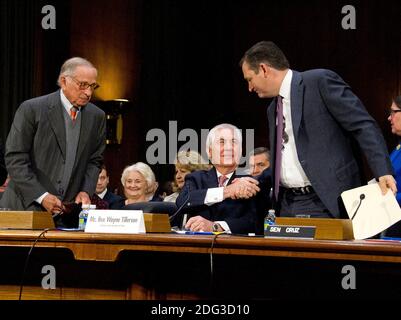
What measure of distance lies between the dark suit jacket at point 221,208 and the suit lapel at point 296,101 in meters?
0.74

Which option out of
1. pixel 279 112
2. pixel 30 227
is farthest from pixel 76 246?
pixel 279 112

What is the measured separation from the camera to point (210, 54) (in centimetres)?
935

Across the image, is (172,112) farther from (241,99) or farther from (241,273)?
(241,273)

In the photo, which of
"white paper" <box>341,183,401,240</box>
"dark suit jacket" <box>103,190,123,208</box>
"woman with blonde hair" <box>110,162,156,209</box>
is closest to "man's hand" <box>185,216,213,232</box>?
"white paper" <box>341,183,401,240</box>

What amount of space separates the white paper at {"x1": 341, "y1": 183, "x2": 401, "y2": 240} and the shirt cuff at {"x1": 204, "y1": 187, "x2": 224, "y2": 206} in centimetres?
103

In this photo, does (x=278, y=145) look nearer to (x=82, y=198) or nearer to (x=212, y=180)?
(x=212, y=180)

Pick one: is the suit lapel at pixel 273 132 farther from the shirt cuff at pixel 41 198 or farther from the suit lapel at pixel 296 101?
the shirt cuff at pixel 41 198

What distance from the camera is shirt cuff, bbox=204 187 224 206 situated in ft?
12.4

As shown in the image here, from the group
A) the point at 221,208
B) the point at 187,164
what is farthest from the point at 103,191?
the point at 221,208

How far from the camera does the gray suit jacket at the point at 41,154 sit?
3.68m

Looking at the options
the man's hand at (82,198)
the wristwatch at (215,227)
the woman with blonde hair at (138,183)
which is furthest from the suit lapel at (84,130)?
the woman with blonde hair at (138,183)

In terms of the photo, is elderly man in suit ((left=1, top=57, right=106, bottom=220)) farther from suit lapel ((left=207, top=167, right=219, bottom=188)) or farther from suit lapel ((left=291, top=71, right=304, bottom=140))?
suit lapel ((left=291, top=71, right=304, bottom=140))

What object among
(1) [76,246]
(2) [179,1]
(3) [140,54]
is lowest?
(1) [76,246]

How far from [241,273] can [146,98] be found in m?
6.00
